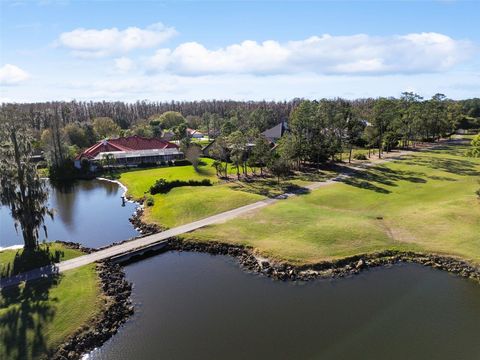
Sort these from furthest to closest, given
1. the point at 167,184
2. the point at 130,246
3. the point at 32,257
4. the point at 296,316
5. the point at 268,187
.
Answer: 1. the point at 268,187
2. the point at 167,184
3. the point at 130,246
4. the point at 32,257
5. the point at 296,316

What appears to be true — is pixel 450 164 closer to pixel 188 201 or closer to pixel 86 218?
pixel 188 201

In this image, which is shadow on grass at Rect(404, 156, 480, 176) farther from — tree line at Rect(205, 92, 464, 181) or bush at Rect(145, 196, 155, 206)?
bush at Rect(145, 196, 155, 206)

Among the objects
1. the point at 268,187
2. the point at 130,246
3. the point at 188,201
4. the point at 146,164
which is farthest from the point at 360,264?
the point at 146,164

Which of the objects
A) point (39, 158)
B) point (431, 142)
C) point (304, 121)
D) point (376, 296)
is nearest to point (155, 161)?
point (39, 158)

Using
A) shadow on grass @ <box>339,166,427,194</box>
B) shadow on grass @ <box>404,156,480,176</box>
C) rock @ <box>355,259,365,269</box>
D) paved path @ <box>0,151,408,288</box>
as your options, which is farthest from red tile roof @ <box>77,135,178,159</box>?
rock @ <box>355,259,365,269</box>

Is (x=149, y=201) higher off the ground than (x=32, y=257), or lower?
higher

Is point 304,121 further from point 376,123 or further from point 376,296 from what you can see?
point 376,296

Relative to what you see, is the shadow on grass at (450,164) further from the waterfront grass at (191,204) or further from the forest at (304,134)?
the waterfront grass at (191,204)

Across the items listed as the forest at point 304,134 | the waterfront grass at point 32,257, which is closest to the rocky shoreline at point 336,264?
the waterfront grass at point 32,257
